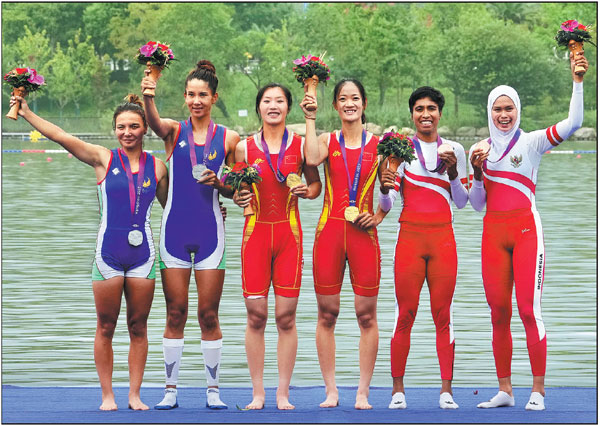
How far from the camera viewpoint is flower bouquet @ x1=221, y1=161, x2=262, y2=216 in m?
8.80

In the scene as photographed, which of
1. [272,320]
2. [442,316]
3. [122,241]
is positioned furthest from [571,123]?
[272,320]

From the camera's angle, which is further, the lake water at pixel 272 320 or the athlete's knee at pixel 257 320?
the lake water at pixel 272 320

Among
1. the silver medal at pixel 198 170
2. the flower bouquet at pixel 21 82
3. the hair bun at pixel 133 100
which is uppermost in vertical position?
the flower bouquet at pixel 21 82

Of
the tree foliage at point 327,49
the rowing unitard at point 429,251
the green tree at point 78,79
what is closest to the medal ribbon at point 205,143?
the rowing unitard at point 429,251

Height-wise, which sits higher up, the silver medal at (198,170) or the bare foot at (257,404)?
the silver medal at (198,170)

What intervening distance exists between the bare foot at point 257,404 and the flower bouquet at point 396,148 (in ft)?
6.05

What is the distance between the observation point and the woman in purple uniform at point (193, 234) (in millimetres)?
8984


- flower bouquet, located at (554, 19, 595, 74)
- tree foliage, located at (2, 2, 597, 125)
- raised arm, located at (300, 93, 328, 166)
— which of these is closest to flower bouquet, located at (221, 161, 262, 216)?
raised arm, located at (300, 93, 328, 166)

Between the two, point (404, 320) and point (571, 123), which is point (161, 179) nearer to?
point (404, 320)

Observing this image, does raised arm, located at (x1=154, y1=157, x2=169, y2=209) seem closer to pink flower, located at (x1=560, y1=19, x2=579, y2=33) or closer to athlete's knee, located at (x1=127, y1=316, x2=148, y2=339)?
athlete's knee, located at (x1=127, y1=316, x2=148, y2=339)

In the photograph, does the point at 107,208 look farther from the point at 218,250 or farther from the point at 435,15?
the point at 435,15

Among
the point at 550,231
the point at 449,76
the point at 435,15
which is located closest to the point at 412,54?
the point at 449,76

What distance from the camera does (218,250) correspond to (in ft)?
29.8

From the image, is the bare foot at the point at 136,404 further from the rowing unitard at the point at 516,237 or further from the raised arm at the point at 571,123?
the raised arm at the point at 571,123
